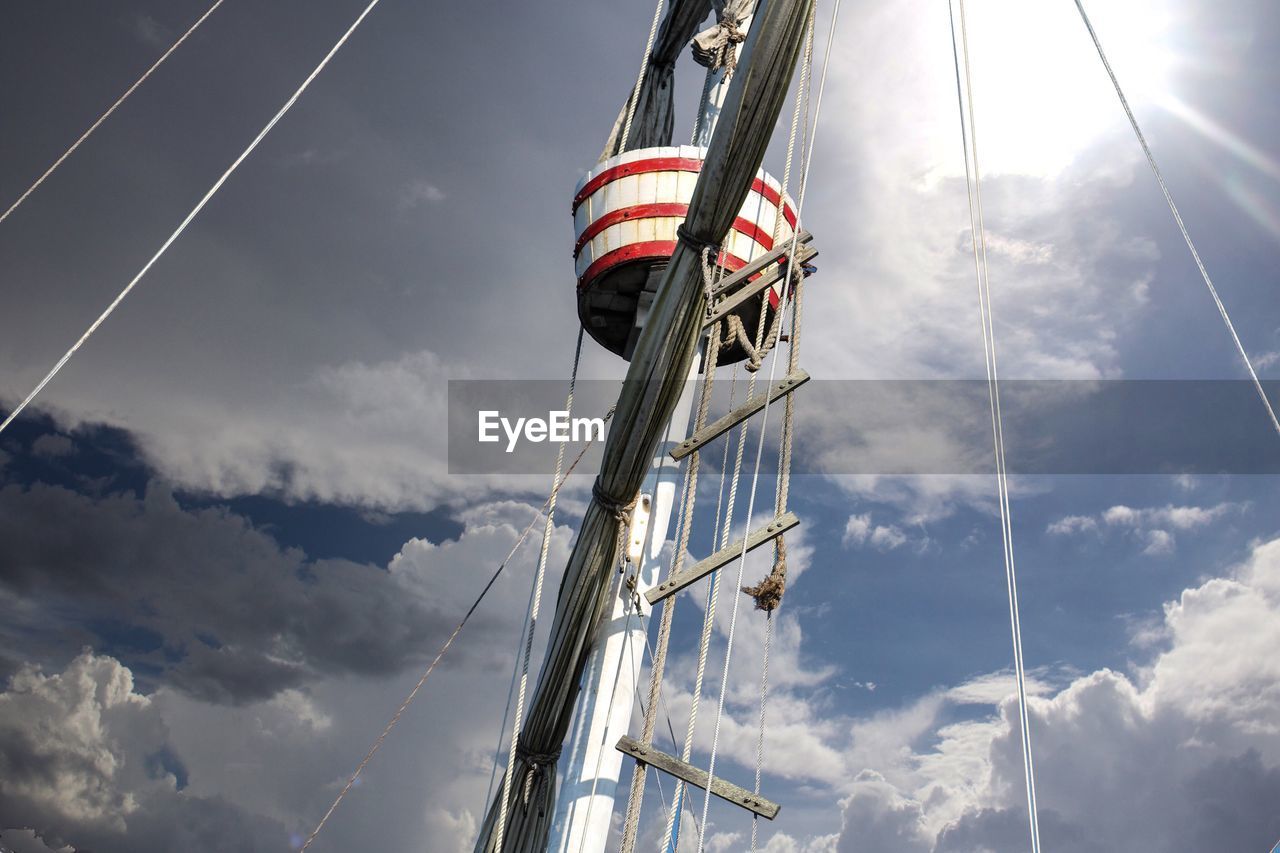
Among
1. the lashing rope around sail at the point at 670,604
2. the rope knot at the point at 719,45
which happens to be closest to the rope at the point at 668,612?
the lashing rope around sail at the point at 670,604

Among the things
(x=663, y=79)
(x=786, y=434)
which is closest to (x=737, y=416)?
(x=786, y=434)

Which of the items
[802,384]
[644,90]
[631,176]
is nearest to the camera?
[802,384]

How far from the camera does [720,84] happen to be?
Result: 12.7 meters

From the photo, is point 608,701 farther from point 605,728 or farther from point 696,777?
point 696,777

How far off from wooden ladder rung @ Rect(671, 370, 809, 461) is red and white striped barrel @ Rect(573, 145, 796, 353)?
7.81 feet

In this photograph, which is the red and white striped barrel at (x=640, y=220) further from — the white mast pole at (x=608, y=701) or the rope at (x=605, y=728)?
the rope at (x=605, y=728)

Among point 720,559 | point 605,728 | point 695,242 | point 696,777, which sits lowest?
point 696,777

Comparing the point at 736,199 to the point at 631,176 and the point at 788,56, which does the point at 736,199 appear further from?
the point at 631,176

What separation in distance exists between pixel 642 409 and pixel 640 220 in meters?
2.99

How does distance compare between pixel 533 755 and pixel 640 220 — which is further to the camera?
pixel 640 220

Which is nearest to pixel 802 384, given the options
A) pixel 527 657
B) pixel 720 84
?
pixel 527 657

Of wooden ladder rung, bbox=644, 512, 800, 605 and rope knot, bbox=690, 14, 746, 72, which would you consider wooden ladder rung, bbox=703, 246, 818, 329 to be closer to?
wooden ladder rung, bbox=644, 512, 800, 605

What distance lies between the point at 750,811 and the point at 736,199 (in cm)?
534

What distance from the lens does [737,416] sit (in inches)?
372
